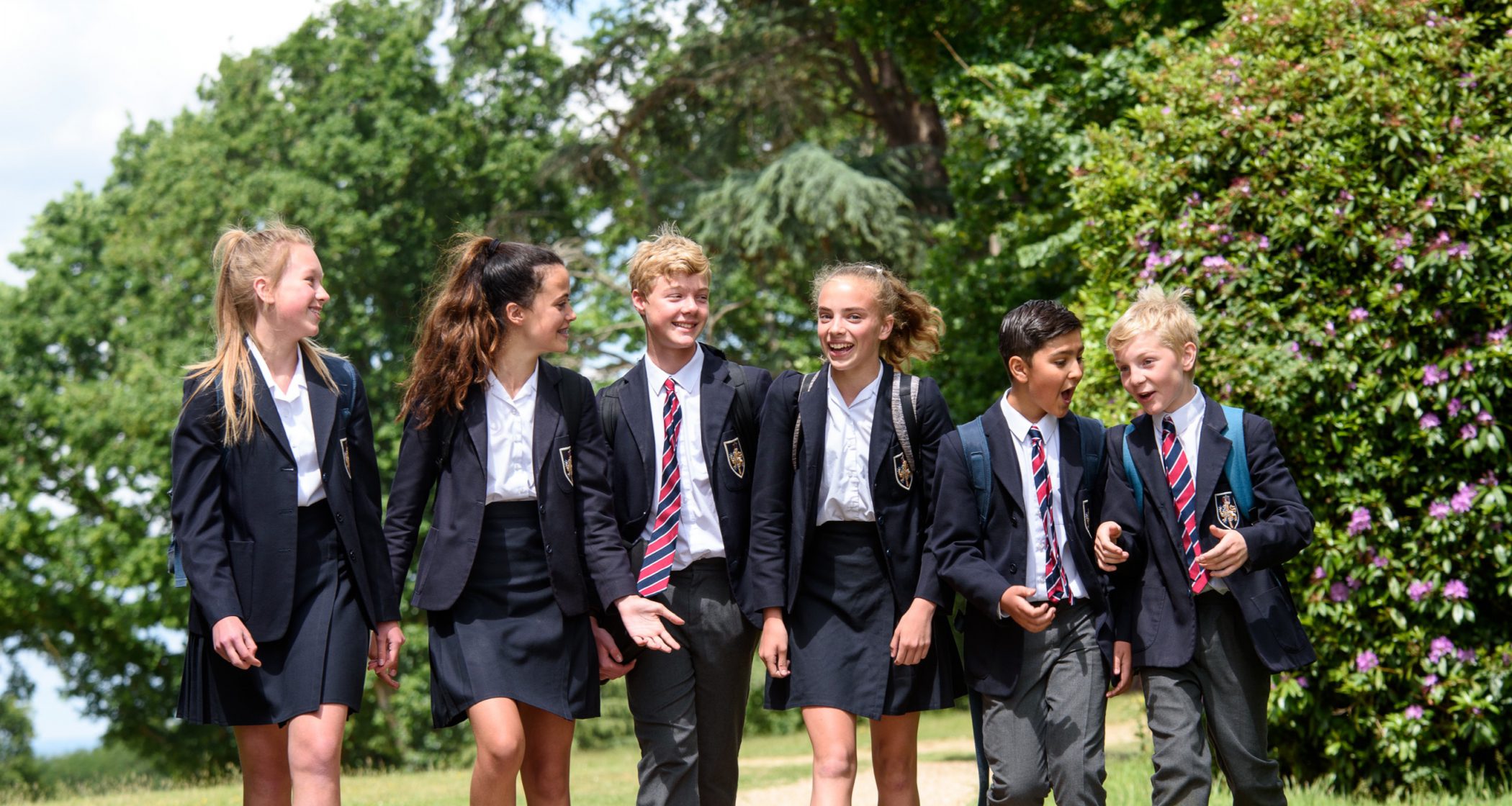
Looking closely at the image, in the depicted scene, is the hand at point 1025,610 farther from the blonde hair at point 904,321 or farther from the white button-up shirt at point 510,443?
the white button-up shirt at point 510,443

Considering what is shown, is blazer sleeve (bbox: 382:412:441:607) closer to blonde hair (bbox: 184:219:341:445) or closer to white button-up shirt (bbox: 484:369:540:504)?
white button-up shirt (bbox: 484:369:540:504)

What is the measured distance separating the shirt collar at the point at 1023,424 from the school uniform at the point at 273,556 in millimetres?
2234

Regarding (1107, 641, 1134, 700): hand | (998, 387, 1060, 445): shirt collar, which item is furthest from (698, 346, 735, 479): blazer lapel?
(1107, 641, 1134, 700): hand

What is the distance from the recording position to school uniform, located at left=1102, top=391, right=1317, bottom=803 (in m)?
4.69

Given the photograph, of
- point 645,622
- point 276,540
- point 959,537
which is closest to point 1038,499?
point 959,537

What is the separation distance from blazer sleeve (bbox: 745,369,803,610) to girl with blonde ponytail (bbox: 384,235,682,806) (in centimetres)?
33

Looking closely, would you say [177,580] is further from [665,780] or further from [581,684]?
[665,780]

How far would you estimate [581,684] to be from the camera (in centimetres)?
457

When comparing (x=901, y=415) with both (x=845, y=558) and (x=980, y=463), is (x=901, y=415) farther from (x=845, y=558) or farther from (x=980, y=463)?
(x=845, y=558)

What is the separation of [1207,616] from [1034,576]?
0.63 metres

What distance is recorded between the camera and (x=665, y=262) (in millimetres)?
4852

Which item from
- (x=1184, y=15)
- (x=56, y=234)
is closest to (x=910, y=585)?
(x=1184, y=15)

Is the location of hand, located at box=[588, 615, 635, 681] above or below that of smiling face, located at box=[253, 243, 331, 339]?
below

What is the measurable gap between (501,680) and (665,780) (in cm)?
68
